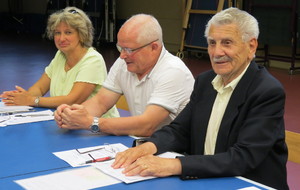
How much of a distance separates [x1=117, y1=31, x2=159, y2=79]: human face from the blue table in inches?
19.3

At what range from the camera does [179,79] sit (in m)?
2.75

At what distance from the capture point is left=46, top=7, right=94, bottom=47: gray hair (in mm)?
3463

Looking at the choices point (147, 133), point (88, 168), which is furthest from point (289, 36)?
point (88, 168)

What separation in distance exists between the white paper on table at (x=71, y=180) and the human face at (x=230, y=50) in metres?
0.72

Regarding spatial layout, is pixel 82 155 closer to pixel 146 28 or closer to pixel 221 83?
pixel 221 83

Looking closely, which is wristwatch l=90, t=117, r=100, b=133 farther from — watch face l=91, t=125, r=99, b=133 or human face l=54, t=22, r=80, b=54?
human face l=54, t=22, r=80, b=54

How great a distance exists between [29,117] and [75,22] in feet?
2.85

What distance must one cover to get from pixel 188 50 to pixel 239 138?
8.64 meters

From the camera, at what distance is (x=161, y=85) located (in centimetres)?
271

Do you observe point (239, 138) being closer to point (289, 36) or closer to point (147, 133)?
point (147, 133)

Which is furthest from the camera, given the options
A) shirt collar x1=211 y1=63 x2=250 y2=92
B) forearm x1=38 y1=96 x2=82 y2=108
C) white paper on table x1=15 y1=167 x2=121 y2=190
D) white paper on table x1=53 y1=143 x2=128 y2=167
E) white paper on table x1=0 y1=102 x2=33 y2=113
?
forearm x1=38 y1=96 x2=82 y2=108

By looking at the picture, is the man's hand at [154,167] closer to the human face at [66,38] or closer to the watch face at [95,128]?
the watch face at [95,128]

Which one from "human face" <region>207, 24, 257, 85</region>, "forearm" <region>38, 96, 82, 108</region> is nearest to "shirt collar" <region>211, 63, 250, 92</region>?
"human face" <region>207, 24, 257, 85</region>

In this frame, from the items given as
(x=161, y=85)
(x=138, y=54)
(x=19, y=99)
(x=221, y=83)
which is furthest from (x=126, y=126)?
(x=19, y=99)
